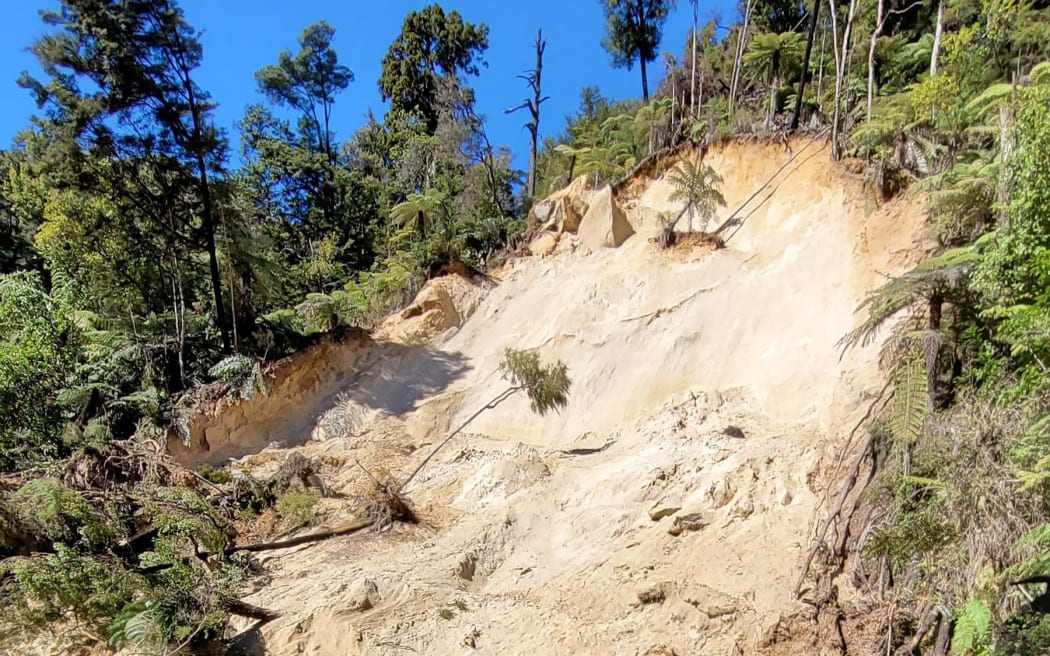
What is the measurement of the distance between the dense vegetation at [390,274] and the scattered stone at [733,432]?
2141 millimetres

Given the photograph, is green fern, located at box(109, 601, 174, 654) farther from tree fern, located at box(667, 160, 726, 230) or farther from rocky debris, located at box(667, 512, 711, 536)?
tree fern, located at box(667, 160, 726, 230)

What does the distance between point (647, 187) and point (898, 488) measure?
395 inches

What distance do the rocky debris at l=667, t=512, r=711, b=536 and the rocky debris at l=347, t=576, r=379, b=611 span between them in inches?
145

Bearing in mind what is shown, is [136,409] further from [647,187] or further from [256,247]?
[647,187]

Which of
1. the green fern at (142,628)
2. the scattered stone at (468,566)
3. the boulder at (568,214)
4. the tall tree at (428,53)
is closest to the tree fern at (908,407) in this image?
the scattered stone at (468,566)

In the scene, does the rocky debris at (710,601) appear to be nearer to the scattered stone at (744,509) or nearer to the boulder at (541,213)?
the scattered stone at (744,509)

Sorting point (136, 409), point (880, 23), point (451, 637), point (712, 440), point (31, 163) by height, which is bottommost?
point (451, 637)

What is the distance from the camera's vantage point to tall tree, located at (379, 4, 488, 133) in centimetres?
3269

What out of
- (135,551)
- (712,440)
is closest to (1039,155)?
(712,440)

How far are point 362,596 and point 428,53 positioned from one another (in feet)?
102

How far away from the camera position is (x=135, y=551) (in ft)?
31.7

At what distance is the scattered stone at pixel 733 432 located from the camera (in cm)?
942

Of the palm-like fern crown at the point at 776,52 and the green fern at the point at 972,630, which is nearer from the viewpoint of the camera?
the green fern at the point at 972,630

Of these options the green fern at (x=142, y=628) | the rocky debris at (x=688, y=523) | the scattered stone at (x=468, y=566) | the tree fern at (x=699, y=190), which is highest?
the tree fern at (x=699, y=190)
